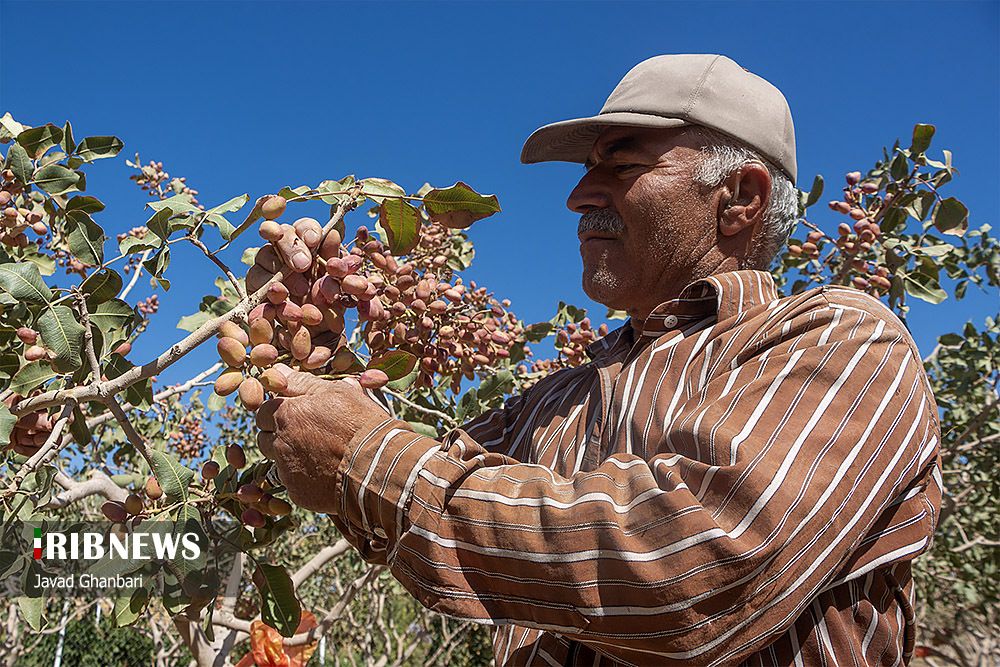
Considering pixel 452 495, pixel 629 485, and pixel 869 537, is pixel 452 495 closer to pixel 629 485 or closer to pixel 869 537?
pixel 629 485

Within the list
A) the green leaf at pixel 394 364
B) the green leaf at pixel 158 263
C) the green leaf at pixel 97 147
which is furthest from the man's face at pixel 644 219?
the green leaf at pixel 97 147

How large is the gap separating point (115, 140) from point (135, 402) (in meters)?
0.81

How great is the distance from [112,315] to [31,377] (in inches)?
8.4

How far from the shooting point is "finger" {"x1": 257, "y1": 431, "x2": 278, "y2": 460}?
3.68ft

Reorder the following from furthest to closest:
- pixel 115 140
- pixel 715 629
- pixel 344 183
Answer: pixel 115 140 → pixel 344 183 → pixel 715 629

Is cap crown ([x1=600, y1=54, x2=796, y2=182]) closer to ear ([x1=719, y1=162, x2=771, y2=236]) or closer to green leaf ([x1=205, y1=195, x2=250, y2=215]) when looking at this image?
ear ([x1=719, y1=162, x2=771, y2=236])

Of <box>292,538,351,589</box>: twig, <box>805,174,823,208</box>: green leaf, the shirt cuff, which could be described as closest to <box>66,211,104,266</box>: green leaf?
the shirt cuff

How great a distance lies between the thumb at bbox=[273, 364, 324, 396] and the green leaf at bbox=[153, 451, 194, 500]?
0.34 meters

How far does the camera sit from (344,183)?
1274 millimetres

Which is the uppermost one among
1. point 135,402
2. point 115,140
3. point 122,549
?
point 115,140

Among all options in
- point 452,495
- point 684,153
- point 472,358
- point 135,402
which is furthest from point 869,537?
point 135,402

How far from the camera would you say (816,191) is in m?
3.16

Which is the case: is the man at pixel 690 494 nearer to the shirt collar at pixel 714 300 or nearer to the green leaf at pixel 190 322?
the shirt collar at pixel 714 300

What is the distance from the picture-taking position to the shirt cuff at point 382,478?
1.02m
